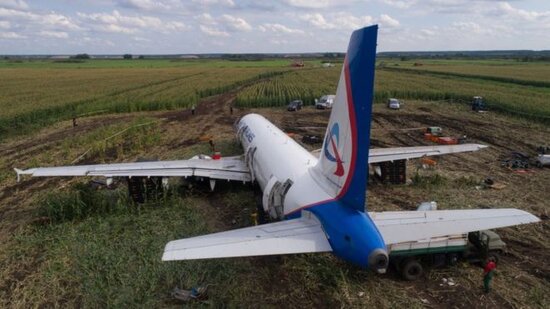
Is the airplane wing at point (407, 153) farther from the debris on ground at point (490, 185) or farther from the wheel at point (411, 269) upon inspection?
the wheel at point (411, 269)

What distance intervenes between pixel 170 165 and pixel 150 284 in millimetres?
9016

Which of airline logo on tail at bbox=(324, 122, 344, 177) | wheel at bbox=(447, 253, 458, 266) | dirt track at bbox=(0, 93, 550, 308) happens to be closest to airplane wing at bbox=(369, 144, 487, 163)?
dirt track at bbox=(0, 93, 550, 308)

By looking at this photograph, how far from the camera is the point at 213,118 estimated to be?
5066cm

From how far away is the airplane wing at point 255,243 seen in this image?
9.29 meters

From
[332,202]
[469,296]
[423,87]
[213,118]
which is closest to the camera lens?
[332,202]

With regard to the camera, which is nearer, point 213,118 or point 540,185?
point 540,185

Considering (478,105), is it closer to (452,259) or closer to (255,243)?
(452,259)

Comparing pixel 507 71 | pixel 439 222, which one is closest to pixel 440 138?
pixel 439 222

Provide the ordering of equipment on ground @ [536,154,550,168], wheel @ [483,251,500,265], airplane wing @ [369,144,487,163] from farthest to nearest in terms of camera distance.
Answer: equipment on ground @ [536,154,550,168], airplane wing @ [369,144,487,163], wheel @ [483,251,500,265]

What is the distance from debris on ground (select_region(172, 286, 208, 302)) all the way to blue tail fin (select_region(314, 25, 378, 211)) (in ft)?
17.3

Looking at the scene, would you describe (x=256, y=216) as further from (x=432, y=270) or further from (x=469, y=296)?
(x=469, y=296)

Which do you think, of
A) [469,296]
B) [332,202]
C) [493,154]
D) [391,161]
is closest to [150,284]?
[332,202]

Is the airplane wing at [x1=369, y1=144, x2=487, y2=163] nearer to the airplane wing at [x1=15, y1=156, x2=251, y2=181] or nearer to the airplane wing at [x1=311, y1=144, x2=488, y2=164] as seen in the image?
the airplane wing at [x1=311, y1=144, x2=488, y2=164]

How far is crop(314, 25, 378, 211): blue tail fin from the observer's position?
922 cm
